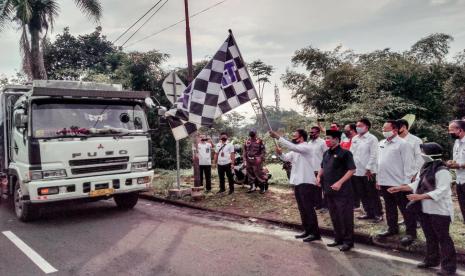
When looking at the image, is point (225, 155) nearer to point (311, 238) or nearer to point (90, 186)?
point (90, 186)

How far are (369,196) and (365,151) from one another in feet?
2.64

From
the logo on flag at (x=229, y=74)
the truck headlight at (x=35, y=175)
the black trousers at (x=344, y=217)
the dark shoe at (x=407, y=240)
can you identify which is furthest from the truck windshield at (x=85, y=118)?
the dark shoe at (x=407, y=240)

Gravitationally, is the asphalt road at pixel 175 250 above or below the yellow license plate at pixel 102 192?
below

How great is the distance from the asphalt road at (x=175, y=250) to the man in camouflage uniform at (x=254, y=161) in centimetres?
229

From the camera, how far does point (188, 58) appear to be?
31.3ft

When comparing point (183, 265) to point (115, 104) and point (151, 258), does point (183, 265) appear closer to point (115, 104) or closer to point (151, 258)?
point (151, 258)

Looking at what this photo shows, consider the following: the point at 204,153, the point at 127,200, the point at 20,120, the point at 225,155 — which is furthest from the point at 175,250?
the point at 204,153

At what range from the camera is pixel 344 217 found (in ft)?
17.0

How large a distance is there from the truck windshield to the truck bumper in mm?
899

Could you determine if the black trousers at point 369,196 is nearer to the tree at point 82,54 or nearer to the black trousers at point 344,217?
the black trousers at point 344,217

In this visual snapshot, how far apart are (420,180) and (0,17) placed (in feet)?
56.5

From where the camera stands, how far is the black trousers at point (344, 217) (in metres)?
5.16

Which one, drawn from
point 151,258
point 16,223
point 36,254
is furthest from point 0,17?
point 151,258

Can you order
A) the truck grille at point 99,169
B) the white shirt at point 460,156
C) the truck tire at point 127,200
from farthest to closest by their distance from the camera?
the truck tire at point 127,200, the truck grille at point 99,169, the white shirt at point 460,156
